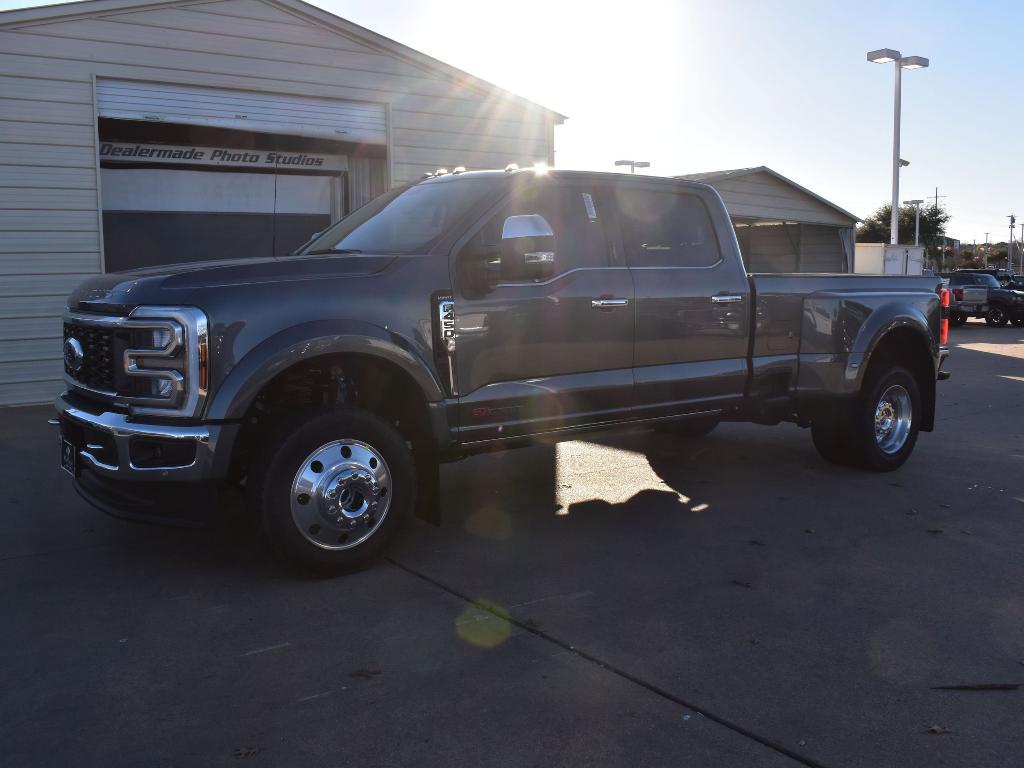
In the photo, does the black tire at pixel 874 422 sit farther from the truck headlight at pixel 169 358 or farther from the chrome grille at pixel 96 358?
the chrome grille at pixel 96 358

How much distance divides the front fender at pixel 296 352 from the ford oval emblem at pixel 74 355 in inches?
35.9

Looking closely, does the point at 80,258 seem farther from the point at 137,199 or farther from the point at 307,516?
the point at 307,516

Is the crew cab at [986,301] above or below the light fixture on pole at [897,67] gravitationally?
below

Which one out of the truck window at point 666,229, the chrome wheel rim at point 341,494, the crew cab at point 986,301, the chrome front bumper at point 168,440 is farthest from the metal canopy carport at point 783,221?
the chrome front bumper at point 168,440

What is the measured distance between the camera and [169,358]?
4.12m

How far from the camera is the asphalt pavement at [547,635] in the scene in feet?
9.87

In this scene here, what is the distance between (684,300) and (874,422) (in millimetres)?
2068

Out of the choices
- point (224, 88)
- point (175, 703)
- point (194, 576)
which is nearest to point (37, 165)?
point (224, 88)

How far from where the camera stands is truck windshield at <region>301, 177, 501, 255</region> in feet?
16.7

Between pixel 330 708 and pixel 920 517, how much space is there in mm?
4011

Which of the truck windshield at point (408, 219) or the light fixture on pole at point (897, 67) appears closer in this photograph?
the truck windshield at point (408, 219)

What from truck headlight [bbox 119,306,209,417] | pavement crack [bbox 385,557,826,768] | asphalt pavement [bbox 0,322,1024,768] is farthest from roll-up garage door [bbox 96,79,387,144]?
pavement crack [bbox 385,557,826,768]

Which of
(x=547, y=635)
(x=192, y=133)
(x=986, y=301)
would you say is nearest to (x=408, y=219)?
(x=547, y=635)

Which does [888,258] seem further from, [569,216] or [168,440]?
[168,440]
